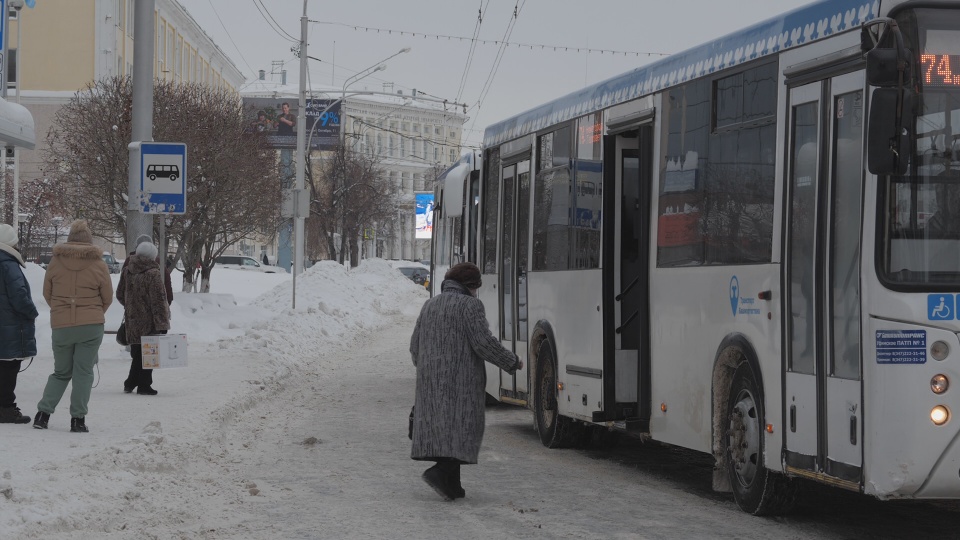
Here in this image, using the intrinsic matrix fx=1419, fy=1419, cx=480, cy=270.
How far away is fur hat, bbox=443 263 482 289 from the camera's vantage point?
9836 millimetres

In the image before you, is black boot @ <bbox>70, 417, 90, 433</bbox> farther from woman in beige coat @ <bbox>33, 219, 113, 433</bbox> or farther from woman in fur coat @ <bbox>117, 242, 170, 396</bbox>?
woman in fur coat @ <bbox>117, 242, 170, 396</bbox>

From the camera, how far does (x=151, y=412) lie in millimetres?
14305

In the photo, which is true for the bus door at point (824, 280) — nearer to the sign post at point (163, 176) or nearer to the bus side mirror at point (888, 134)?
the bus side mirror at point (888, 134)

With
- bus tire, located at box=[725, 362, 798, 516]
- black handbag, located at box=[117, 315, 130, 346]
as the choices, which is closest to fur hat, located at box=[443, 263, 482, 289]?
bus tire, located at box=[725, 362, 798, 516]

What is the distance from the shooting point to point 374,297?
4769cm

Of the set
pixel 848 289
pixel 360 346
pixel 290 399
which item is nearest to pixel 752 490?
pixel 848 289

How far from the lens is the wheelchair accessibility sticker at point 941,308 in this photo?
7418mm

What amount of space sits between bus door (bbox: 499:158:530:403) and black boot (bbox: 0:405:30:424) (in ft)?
15.9

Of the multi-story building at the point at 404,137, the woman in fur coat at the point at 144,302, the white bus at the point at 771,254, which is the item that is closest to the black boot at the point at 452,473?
the white bus at the point at 771,254

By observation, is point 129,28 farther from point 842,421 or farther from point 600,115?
point 842,421

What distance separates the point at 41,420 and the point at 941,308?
8.05 meters

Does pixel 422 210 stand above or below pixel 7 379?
above

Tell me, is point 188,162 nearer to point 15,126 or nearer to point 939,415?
point 15,126

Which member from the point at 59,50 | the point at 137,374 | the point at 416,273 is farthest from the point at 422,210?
the point at 137,374
